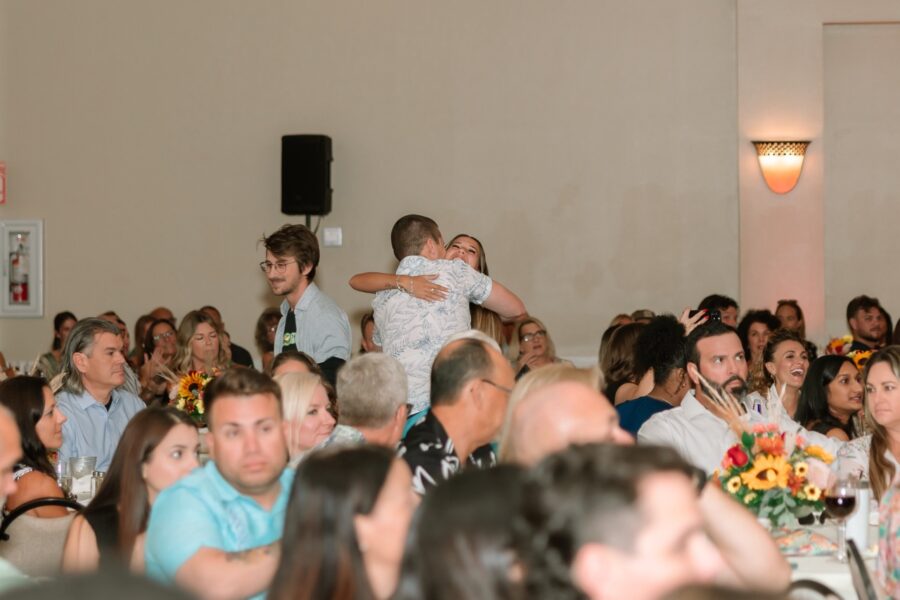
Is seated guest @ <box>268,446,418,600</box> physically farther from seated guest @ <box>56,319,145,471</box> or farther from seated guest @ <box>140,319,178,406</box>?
seated guest @ <box>140,319,178,406</box>

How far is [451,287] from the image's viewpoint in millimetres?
5762

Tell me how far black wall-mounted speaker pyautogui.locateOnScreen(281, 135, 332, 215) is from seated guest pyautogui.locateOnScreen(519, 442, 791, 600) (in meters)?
8.73

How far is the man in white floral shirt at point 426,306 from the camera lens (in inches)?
226

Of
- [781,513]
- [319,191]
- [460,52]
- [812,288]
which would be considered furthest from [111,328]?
[812,288]

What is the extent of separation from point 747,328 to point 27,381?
5.52 m

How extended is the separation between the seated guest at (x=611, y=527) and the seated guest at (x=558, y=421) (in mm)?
974

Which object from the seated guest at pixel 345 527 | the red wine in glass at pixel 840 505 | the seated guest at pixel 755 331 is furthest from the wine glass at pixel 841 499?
the seated guest at pixel 755 331

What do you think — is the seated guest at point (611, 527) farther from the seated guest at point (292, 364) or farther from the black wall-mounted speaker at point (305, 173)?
the black wall-mounted speaker at point (305, 173)

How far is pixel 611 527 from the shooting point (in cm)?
175

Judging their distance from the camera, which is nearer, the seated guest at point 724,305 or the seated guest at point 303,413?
the seated guest at point 303,413

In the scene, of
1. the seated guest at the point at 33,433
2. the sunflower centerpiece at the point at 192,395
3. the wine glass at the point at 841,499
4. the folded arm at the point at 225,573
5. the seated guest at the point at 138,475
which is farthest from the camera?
the sunflower centerpiece at the point at 192,395

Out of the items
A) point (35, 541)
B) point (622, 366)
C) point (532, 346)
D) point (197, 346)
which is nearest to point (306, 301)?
point (622, 366)

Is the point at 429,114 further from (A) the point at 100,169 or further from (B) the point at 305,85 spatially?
(A) the point at 100,169

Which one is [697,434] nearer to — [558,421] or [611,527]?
[558,421]
